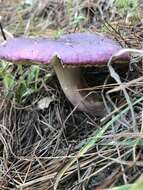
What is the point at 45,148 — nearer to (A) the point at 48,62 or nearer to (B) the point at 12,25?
(A) the point at 48,62

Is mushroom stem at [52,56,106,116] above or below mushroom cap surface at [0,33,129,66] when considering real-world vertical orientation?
below

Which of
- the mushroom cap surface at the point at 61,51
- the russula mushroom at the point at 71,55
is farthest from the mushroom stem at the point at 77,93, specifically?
the mushroom cap surface at the point at 61,51

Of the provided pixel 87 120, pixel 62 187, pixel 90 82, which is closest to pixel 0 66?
pixel 90 82

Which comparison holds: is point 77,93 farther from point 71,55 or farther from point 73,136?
point 71,55

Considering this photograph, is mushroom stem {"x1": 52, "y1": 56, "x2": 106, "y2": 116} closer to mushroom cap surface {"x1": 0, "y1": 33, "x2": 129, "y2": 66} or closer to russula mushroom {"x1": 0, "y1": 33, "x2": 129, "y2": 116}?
russula mushroom {"x1": 0, "y1": 33, "x2": 129, "y2": 116}

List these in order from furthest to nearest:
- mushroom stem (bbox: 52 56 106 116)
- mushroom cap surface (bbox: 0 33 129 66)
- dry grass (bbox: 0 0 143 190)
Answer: mushroom stem (bbox: 52 56 106 116) < mushroom cap surface (bbox: 0 33 129 66) < dry grass (bbox: 0 0 143 190)

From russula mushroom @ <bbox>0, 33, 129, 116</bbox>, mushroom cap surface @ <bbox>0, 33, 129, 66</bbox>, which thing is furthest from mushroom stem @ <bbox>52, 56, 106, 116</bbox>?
mushroom cap surface @ <bbox>0, 33, 129, 66</bbox>
